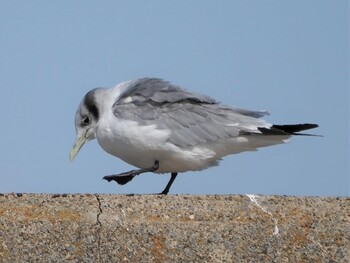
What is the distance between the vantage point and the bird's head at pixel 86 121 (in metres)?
6.65

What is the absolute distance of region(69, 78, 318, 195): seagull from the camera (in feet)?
20.5

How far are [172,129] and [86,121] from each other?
2.76 feet

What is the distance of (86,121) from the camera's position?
22.2 ft

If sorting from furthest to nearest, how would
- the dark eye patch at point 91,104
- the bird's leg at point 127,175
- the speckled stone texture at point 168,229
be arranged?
the dark eye patch at point 91,104 → the bird's leg at point 127,175 → the speckled stone texture at point 168,229

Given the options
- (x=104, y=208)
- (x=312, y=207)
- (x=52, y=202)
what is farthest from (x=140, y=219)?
(x=312, y=207)

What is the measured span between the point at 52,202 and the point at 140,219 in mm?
432

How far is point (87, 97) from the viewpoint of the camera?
22.0ft

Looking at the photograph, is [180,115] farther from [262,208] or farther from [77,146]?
[262,208]

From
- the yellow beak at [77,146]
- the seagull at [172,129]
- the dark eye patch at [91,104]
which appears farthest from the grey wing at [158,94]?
the yellow beak at [77,146]

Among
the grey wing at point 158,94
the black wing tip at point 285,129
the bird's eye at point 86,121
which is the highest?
the grey wing at point 158,94

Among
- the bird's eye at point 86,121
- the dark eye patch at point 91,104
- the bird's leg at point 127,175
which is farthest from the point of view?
the bird's eye at point 86,121

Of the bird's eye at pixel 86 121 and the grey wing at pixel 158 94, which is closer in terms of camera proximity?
the grey wing at pixel 158 94

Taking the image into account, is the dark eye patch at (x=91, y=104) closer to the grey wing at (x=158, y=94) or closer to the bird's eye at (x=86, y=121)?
the bird's eye at (x=86, y=121)

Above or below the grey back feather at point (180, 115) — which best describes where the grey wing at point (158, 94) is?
above
